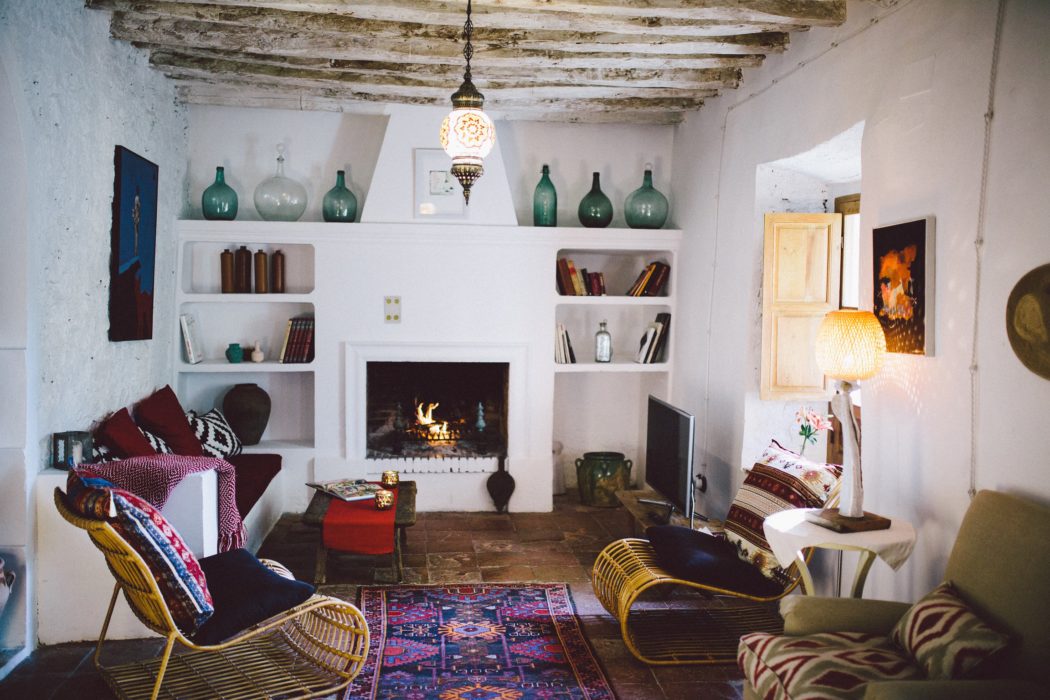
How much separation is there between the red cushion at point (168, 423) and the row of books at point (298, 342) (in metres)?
1.03

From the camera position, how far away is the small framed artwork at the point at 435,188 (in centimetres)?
579

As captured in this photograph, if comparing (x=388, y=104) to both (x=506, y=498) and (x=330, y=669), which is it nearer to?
(x=506, y=498)

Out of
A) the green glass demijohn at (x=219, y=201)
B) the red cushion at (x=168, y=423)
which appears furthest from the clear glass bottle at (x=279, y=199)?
the red cushion at (x=168, y=423)

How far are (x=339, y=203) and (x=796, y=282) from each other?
10.4 ft

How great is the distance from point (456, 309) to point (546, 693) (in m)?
3.17

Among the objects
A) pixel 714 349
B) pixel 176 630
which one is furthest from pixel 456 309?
pixel 176 630

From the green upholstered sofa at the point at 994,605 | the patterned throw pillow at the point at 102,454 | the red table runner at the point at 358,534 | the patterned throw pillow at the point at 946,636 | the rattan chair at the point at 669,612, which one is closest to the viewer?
the green upholstered sofa at the point at 994,605

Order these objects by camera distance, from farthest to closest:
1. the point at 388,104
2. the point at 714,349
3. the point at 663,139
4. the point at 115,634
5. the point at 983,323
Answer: the point at 663,139
the point at 388,104
the point at 714,349
the point at 115,634
the point at 983,323

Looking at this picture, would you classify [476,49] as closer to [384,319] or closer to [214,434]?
[384,319]

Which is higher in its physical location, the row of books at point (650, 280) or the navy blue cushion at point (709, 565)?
the row of books at point (650, 280)

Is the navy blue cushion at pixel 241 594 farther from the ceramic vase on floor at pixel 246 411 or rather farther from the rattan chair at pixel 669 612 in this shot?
the ceramic vase on floor at pixel 246 411

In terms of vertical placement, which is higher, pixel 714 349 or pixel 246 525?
pixel 714 349

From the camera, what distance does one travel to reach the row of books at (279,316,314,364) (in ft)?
19.1

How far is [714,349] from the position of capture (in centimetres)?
537
